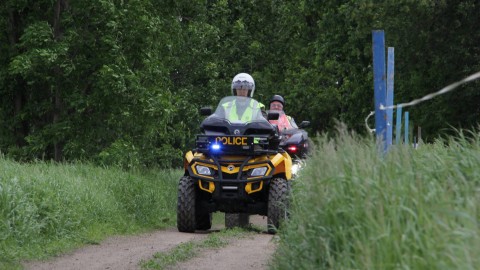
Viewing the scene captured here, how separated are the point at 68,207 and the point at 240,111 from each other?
3190mm

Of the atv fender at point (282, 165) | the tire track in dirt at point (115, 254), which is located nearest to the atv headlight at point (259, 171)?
the atv fender at point (282, 165)

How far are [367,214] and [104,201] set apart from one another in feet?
34.2

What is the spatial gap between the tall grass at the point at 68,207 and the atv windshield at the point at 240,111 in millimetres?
2346

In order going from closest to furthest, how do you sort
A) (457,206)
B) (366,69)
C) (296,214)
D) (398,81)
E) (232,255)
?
(457,206), (296,214), (232,255), (398,81), (366,69)

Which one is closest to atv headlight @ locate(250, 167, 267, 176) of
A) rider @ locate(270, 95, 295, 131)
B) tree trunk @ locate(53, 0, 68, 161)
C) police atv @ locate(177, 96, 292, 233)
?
police atv @ locate(177, 96, 292, 233)

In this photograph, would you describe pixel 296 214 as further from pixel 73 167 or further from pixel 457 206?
pixel 73 167

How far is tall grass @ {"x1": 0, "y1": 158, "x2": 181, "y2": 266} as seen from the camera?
12.5 meters

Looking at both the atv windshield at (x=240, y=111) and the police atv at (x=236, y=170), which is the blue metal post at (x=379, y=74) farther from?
the atv windshield at (x=240, y=111)

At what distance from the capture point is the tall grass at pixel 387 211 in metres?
5.45

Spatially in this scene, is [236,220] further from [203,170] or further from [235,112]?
[235,112]

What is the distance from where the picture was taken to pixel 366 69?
42219 mm

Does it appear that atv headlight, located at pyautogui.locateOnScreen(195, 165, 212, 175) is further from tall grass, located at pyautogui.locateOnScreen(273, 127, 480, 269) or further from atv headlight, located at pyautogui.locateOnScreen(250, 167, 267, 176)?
tall grass, located at pyautogui.locateOnScreen(273, 127, 480, 269)

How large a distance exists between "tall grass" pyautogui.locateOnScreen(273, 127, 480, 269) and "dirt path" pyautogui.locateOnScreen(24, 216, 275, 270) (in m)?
1.93

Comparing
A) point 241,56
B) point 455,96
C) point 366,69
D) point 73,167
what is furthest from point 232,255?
point 241,56
